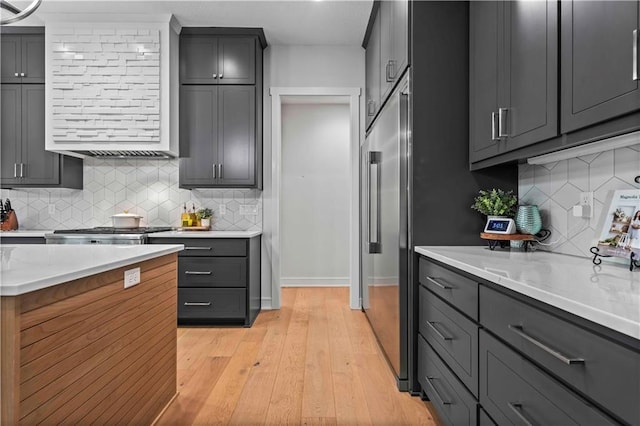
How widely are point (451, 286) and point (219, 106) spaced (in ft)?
9.68

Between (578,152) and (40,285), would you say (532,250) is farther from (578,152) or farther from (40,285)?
(40,285)

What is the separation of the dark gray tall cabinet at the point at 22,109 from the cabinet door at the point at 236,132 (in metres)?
1.65

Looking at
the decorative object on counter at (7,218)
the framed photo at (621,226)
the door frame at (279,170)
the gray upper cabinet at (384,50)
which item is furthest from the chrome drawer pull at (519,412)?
the decorative object on counter at (7,218)

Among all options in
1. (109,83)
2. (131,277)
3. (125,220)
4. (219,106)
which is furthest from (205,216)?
(131,277)

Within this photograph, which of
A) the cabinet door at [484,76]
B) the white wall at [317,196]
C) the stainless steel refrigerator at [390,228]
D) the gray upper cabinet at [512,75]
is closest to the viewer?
the gray upper cabinet at [512,75]

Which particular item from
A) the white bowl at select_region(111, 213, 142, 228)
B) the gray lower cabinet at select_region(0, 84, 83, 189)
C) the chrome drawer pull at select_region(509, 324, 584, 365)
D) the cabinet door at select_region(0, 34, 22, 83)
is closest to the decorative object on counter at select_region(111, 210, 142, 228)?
the white bowl at select_region(111, 213, 142, 228)

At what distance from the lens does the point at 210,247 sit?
11.8ft

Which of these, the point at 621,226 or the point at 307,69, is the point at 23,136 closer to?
the point at 307,69

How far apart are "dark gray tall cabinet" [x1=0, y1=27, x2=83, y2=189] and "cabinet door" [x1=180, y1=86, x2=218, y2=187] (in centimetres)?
131

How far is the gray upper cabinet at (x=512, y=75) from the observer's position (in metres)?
1.51

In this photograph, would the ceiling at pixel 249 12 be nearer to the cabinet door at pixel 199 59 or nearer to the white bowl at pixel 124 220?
the cabinet door at pixel 199 59

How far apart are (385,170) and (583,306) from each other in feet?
6.54

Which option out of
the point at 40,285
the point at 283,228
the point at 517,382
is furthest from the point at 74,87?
the point at 517,382

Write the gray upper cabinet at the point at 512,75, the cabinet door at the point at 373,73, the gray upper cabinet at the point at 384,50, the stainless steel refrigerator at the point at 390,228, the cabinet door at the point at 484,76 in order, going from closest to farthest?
the gray upper cabinet at the point at 512,75 → the cabinet door at the point at 484,76 → the stainless steel refrigerator at the point at 390,228 → the gray upper cabinet at the point at 384,50 → the cabinet door at the point at 373,73
